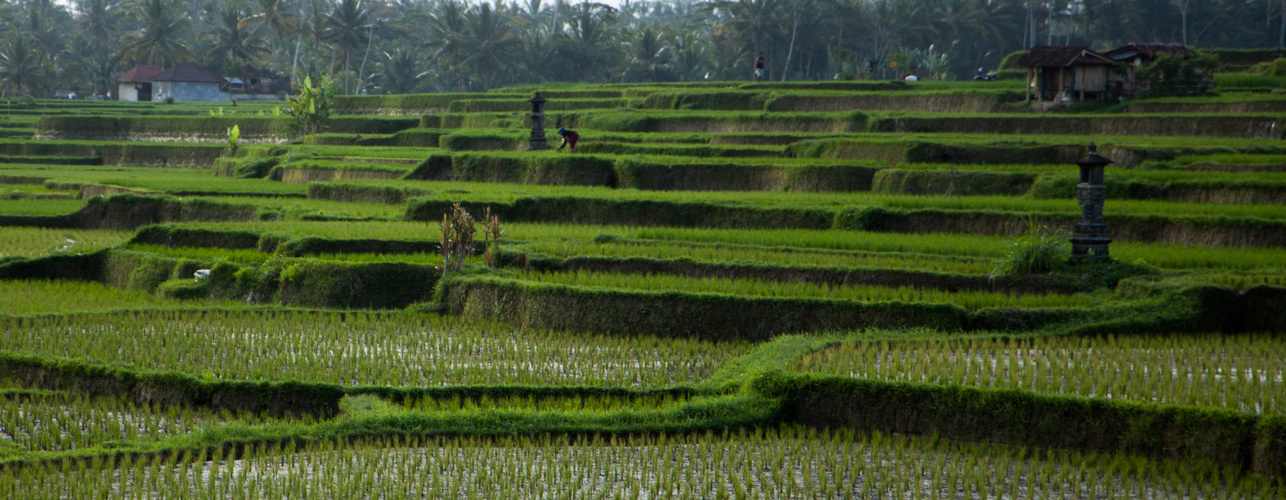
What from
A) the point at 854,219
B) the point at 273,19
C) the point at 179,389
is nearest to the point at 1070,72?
the point at 854,219

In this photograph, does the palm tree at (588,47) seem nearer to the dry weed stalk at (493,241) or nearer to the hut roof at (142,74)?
the hut roof at (142,74)

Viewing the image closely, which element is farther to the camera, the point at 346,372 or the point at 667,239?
the point at 667,239

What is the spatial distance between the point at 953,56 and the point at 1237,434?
38.7 metres

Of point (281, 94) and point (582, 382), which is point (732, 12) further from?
point (582, 382)

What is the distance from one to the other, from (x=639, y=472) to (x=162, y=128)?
30.1 metres

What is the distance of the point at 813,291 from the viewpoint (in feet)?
26.0

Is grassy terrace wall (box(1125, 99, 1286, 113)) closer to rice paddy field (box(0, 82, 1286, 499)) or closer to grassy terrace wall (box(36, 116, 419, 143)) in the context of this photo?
rice paddy field (box(0, 82, 1286, 499))

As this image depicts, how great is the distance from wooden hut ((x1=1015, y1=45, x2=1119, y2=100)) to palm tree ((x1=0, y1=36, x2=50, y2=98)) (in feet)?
119

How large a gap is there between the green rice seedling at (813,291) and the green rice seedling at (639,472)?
2.35 m

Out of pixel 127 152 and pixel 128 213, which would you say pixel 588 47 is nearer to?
pixel 127 152

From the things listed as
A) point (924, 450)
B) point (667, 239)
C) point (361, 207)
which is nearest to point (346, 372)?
point (924, 450)

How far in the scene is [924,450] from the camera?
5.28 metres

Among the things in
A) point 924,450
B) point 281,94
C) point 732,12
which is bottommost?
point 924,450

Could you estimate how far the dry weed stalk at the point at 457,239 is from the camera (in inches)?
354
